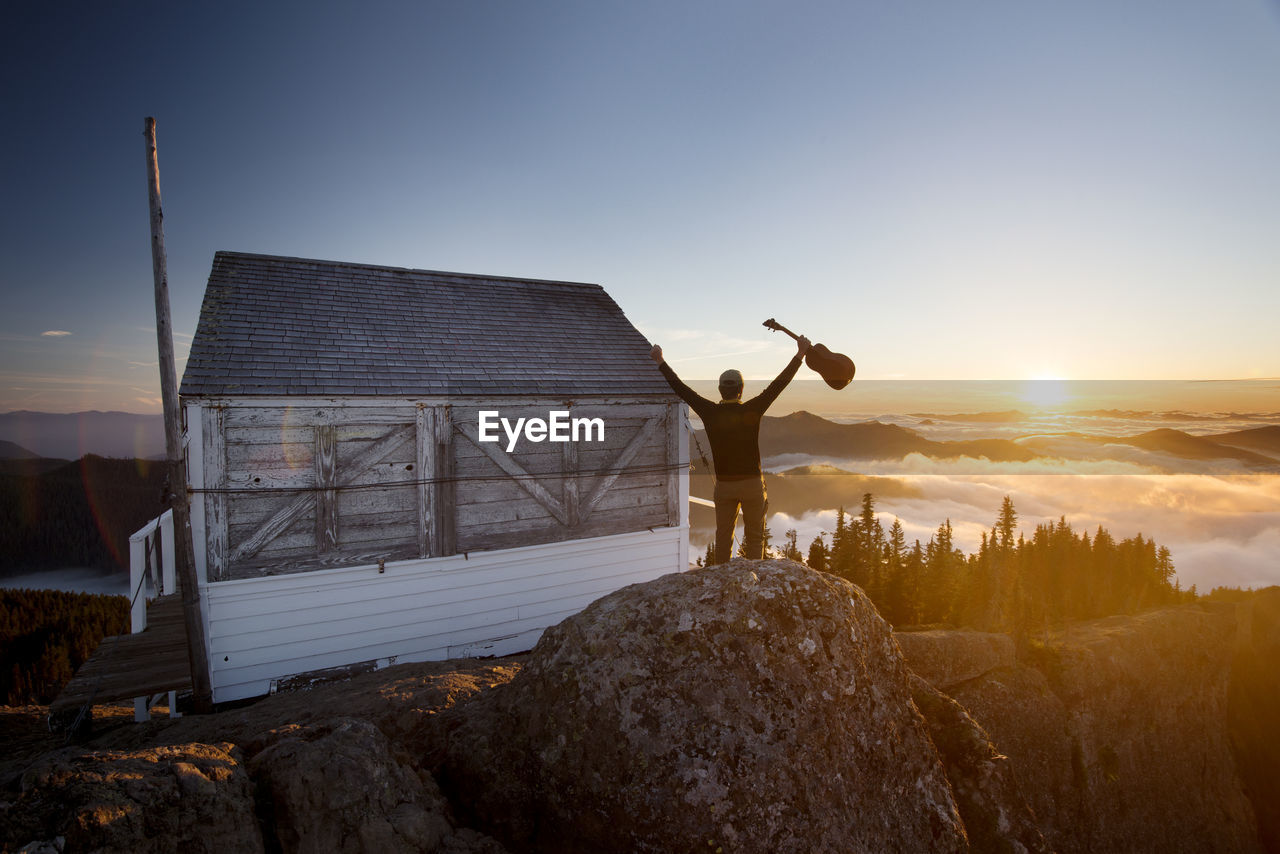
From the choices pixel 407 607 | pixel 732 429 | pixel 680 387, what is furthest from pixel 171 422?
pixel 732 429

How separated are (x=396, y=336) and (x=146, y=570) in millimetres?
5592

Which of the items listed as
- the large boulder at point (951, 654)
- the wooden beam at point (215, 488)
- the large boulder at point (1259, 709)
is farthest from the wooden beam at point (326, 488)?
the large boulder at point (1259, 709)

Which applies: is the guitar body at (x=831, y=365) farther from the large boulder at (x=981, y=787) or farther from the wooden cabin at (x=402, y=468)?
the wooden cabin at (x=402, y=468)

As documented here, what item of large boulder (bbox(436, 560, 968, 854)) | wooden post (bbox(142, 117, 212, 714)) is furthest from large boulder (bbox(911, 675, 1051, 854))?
wooden post (bbox(142, 117, 212, 714))

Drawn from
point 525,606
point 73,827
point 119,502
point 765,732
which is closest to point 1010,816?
point 765,732

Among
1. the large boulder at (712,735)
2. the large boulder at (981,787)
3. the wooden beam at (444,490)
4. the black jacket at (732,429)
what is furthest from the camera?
the wooden beam at (444,490)

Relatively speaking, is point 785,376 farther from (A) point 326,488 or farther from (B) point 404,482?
(A) point 326,488

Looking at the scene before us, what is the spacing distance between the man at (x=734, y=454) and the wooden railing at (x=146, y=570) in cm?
857

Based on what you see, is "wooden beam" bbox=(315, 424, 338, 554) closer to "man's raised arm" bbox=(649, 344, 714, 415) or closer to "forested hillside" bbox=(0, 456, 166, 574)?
"man's raised arm" bbox=(649, 344, 714, 415)

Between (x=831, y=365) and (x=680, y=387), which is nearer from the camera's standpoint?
(x=831, y=365)

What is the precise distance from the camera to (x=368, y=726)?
3.64m

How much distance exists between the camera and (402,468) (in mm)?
8883

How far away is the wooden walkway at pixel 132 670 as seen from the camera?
6.65 metres

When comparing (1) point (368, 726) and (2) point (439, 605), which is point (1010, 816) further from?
(2) point (439, 605)
